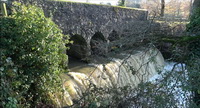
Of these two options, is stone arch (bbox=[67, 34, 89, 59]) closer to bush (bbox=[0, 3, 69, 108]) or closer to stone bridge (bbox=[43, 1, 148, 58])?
stone bridge (bbox=[43, 1, 148, 58])

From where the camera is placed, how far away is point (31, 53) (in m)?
3.67

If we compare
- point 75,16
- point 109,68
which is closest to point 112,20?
point 75,16

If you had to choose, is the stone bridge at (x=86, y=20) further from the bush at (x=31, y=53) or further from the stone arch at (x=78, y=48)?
the bush at (x=31, y=53)

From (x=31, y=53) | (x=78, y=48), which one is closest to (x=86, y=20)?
(x=78, y=48)

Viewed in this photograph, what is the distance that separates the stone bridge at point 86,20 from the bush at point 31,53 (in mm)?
1785

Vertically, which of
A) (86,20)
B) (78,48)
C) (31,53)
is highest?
(86,20)

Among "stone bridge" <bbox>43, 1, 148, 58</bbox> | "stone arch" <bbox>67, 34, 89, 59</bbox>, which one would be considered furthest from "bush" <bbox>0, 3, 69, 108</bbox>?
"stone arch" <bbox>67, 34, 89, 59</bbox>

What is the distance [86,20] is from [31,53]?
469 cm

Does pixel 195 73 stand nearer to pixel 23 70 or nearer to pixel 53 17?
pixel 23 70

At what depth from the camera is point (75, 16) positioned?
7.44 metres

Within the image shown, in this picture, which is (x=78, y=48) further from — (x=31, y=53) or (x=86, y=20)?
(x=31, y=53)

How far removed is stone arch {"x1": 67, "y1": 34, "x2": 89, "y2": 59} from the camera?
8516mm

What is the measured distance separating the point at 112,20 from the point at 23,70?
6841 mm

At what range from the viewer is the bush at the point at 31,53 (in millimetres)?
3483
